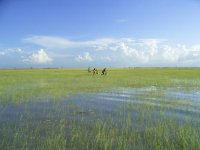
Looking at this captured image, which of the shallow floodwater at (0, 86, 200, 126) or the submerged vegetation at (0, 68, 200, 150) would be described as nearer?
the submerged vegetation at (0, 68, 200, 150)

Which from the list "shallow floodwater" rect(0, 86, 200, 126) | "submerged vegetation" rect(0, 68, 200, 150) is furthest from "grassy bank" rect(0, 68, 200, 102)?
"submerged vegetation" rect(0, 68, 200, 150)

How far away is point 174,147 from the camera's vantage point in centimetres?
776

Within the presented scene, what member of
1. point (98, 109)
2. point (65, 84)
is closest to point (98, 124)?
point (98, 109)

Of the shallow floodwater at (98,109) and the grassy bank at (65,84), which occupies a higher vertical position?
the grassy bank at (65,84)

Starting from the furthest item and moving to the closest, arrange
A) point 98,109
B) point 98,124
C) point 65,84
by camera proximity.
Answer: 1. point 65,84
2. point 98,109
3. point 98,124

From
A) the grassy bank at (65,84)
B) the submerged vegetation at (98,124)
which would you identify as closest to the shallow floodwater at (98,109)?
the submerged vegetation at (98,124)

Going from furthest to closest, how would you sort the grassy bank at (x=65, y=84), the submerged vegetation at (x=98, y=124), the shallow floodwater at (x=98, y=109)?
the grassy bank at (x=65, y=84) < the shallow floodwater at (x=98, y=109) < the submerged vegetation at (x=98, y=124)

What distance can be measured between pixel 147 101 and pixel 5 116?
808 cm

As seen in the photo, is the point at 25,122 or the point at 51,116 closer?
the point at 25,122

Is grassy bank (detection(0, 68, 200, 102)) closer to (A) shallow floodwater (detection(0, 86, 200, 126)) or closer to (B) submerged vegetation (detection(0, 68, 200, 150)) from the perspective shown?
(A) shallow floodwater (detection(0, 86, 200, 126))

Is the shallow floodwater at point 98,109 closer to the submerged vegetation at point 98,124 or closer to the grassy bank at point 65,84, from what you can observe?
the submerged vegetation at point 98,124

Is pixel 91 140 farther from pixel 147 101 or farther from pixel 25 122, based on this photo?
pixel 147 101

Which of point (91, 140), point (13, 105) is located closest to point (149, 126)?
point (91, 140)

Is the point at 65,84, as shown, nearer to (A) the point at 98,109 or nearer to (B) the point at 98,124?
(A) the point at 98,109
